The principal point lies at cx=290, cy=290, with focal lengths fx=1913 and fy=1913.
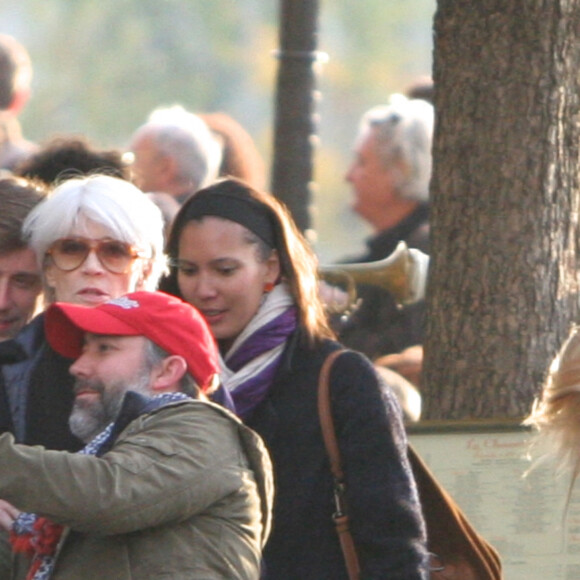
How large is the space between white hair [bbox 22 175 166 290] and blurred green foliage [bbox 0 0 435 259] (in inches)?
327

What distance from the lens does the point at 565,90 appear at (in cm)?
586

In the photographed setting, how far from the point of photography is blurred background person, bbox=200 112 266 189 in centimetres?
827

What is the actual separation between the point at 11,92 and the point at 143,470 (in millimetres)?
5253

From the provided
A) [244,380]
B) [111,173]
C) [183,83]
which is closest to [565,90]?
[111,173]

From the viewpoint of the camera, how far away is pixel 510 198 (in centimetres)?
587

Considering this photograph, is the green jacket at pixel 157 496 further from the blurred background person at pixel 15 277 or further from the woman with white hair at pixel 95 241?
the blurred background person at pixel 15 277

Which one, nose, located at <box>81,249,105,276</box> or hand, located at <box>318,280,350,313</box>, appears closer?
nose, located at <box>81,249,105,276</box>

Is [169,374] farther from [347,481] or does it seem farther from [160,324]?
[347,481]

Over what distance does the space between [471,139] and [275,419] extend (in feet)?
5.86

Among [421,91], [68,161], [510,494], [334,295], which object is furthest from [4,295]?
[421,91]

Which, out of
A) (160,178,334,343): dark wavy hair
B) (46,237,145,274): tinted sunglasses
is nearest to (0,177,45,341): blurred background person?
(46,237,145,274): tinted sunglasses

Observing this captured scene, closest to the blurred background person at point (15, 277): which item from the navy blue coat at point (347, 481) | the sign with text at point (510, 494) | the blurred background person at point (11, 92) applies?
the navy blue coat at point (347, 481)

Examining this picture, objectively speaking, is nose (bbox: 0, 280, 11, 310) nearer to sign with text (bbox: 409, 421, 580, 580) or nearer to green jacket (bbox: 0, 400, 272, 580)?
green jacket (bbox: 0, 400, 272, 580)

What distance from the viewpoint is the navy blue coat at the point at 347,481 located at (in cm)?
429
